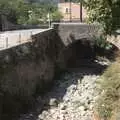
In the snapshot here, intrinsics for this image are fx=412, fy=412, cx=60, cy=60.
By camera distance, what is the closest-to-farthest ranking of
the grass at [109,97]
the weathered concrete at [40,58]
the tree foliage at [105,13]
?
the tree foliage at [105,13]
the grass at [109,97]
the weathered concrete at [40,58]

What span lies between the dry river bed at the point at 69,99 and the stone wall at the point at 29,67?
3.51 feet

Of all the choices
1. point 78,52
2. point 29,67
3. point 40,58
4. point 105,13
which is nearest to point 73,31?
point 40,58

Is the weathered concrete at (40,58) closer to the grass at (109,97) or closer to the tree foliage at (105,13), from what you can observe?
the grass at (109,97)

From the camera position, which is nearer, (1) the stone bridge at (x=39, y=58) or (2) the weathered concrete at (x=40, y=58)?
(1) the stone bridge at (x=39, y=58)

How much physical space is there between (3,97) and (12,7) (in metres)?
39.6

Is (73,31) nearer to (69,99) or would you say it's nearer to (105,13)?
(69,99)

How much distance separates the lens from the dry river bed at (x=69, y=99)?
2702cm

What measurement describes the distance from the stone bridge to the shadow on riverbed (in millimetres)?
723

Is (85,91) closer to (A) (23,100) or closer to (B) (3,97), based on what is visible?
(A) (23,100)

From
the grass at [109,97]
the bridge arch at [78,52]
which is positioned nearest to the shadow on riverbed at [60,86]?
the bridge arch at [78,52]

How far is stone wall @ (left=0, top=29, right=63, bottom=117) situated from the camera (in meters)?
25.5

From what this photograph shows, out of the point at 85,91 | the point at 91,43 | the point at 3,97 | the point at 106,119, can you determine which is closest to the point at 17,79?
the point at 3,97

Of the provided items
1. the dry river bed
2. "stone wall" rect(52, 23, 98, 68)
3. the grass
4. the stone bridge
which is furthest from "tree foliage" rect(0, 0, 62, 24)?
the grass

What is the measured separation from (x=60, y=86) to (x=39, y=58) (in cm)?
324
